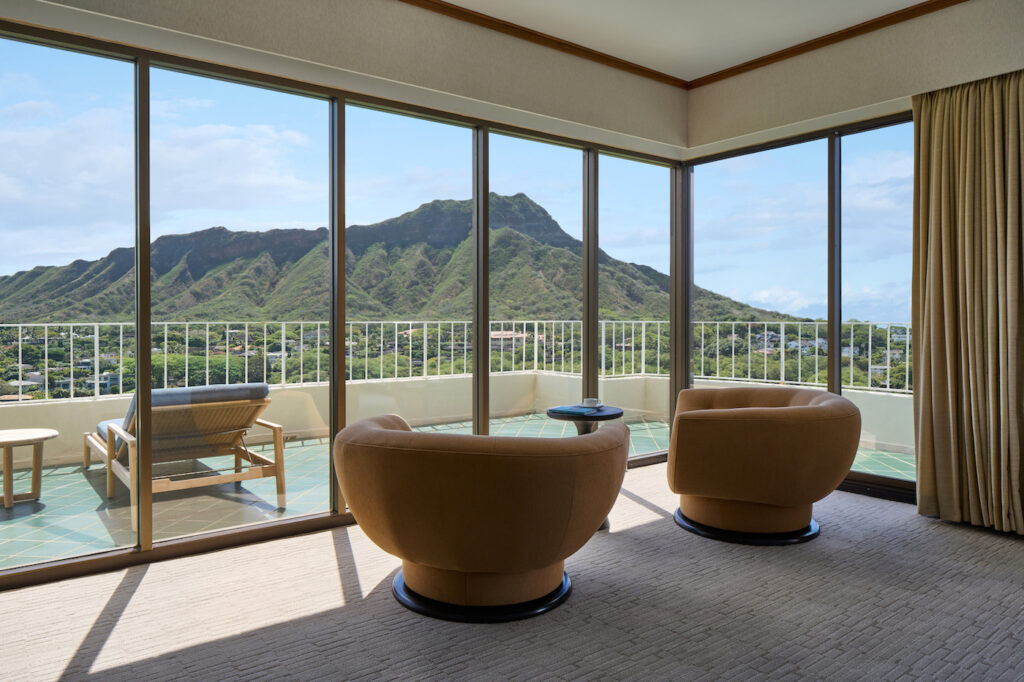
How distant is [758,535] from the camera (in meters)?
3.58

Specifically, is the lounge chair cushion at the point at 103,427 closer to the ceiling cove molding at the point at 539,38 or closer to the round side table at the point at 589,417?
the round side table at the point at 589,417

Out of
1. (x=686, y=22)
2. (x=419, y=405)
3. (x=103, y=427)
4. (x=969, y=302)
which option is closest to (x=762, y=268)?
(x=969, y=302)

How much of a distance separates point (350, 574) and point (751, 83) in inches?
171

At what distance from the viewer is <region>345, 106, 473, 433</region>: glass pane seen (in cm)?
404

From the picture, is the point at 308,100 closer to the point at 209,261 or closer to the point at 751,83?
the point at 209,261

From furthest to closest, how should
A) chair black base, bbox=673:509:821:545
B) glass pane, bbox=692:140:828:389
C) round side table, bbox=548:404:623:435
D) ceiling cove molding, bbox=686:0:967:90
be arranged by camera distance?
→ glass pane, bbox=692:140:828:389 → ceiling cove molding, bbox=686:0:967:90 → round side table, bbox=548:404:623:435 → chair black base, bbox=673:509:821:545

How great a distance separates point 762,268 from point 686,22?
1.97 meters

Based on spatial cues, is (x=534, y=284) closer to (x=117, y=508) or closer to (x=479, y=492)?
(x=479, y=492)

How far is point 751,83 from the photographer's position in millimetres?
5035

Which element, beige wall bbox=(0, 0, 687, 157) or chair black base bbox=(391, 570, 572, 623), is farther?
beige wall bbox=(0, 0, 687, 157)

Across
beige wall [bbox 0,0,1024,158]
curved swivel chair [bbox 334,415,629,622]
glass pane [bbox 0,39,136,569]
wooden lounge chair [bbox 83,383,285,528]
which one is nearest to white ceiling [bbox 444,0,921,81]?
beige wall [bbox 0,0,1024,158]

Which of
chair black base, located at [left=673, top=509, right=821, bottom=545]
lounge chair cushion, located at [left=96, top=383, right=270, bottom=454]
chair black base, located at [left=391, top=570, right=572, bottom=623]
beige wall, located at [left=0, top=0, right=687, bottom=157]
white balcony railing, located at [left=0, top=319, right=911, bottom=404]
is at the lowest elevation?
chair black base, located at [left=391, top=570, right=572, bottom=623]

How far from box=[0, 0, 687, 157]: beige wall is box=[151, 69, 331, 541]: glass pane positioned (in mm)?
268

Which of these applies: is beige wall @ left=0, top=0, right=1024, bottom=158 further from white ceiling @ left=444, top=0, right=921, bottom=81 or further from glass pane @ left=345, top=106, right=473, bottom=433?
glass pane @ left=345, top=106, right=473, bottom=433
